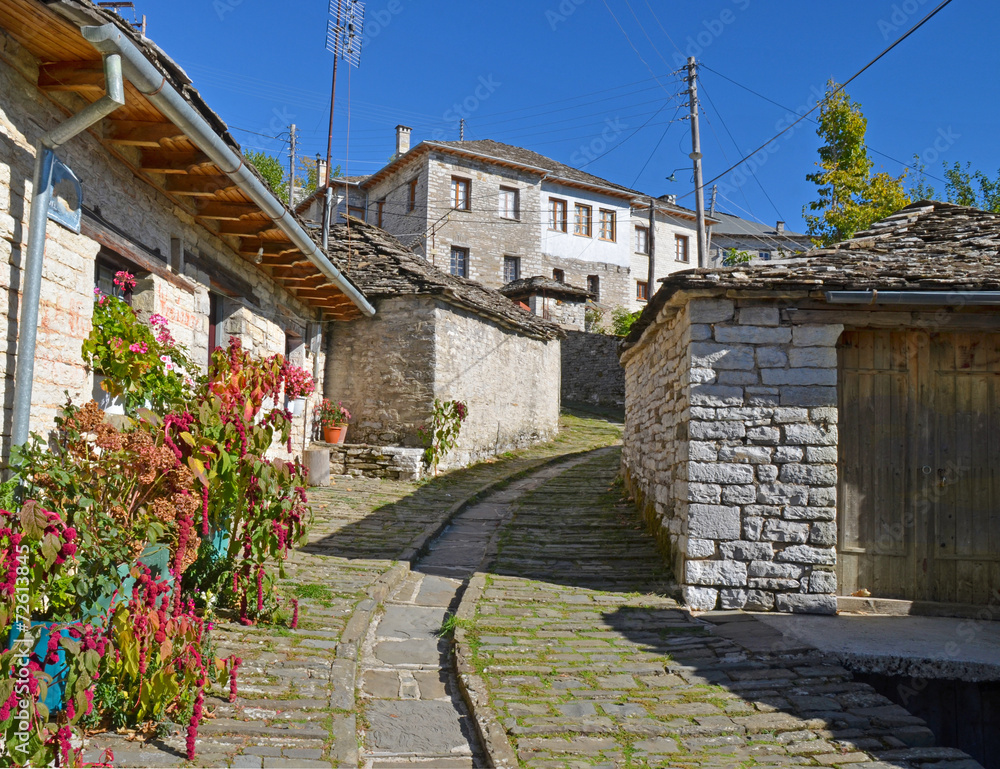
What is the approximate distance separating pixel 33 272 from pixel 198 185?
2.11 meters

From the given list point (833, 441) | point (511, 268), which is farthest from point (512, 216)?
point (833, 441)

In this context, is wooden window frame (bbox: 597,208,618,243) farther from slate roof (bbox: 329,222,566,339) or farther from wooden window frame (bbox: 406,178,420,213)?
slate roof (bbox: 329,222,566,339)

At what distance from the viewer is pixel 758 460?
5613mm

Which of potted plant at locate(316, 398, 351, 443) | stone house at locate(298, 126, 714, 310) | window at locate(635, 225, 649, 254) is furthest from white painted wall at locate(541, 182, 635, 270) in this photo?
potted plant at locate(316, 398, 351, 443)

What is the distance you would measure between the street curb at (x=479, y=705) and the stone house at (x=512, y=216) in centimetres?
2246

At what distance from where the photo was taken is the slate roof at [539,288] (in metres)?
24.8

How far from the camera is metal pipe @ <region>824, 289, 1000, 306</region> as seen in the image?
5156 mm

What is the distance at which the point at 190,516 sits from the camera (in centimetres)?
391

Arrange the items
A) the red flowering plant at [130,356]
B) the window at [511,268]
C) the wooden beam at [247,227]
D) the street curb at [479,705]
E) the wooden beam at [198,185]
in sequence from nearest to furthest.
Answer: the street curb at [479,705], the red flowering plant at [130,356], the wooden beam at [198,185], the wooden beam at [247,227], the window at [511,268]

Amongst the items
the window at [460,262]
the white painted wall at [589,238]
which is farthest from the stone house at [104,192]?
the white painted wall at [589,238]

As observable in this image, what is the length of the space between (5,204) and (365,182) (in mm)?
27568

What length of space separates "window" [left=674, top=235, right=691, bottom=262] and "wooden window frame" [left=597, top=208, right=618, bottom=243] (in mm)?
4125

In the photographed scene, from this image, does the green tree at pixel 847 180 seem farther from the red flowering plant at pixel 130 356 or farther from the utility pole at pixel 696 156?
the red flowering plant at pixel 130 356

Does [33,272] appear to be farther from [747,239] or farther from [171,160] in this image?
[747,239]
